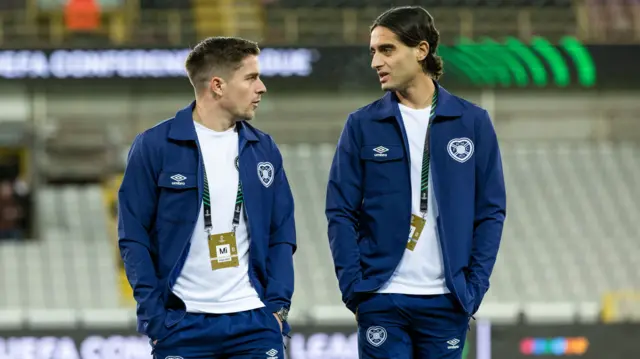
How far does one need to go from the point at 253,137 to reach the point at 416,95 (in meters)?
0.59

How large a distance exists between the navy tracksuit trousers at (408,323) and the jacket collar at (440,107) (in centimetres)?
59

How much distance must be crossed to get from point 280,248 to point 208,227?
0.27 metres

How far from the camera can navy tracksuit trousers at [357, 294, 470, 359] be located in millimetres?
4109

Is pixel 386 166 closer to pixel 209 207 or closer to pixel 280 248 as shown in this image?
pixel 280 248

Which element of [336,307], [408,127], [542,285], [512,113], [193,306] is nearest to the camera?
[193,306]

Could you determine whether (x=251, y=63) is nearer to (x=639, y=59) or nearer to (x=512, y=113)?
(x=639, y=59)

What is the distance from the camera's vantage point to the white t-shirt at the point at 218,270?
12.8ft

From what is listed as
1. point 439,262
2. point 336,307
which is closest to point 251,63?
point 439,262

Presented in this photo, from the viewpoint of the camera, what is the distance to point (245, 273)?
3939 millimetres

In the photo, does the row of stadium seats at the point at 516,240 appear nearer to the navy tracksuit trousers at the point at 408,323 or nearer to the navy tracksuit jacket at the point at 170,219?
the navy tracksuit trousers at the point at 408,323

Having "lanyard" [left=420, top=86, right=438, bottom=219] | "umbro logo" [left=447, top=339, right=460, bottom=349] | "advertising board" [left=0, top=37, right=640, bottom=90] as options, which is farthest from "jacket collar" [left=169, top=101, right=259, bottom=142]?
"advertising board" [left=0, top=37, right=640, bottom=90]

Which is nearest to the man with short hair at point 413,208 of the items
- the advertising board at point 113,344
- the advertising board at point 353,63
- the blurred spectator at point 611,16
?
the advertising board at point 113,344

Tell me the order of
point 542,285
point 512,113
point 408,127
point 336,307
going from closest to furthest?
point 408,127 < point 336,307 < point 542,285 < point 512,113

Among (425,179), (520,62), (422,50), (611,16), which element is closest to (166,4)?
(520,62)
